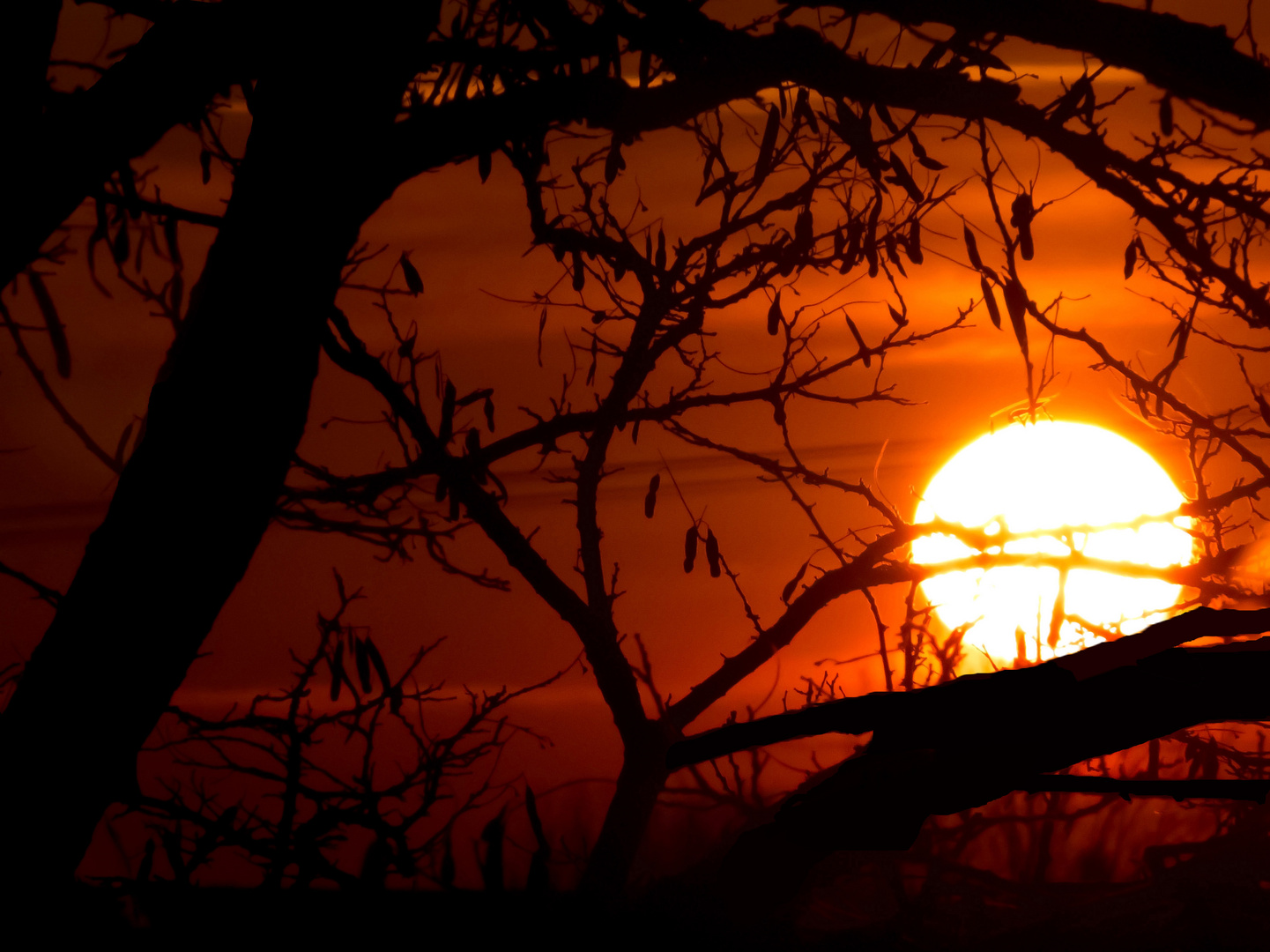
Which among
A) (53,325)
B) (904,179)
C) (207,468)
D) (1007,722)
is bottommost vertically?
(1007,722)

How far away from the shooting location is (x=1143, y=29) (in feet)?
7.10

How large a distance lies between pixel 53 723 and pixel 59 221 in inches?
52.8

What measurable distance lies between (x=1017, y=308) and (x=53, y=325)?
306 cm

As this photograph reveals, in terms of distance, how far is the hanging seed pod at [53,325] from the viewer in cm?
343

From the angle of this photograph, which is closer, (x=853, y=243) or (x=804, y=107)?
(x=804, y=107)

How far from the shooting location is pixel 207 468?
2.17 meters

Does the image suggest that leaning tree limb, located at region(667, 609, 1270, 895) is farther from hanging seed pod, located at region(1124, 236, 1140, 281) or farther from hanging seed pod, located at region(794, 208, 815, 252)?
hanging seed pod, located at region(794, 208, 815, 252)

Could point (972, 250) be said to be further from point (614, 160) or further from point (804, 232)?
point (804, 232)

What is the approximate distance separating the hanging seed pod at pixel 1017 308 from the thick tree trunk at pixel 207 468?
5.22 ft

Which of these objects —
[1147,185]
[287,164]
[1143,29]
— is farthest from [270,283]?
[1147,185]

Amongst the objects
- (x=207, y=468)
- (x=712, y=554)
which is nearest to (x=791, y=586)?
(x=712, y=554)

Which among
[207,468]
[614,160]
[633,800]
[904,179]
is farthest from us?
[633,800]

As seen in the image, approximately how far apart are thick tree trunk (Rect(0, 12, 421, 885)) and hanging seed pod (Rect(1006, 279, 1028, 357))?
1.59 metres

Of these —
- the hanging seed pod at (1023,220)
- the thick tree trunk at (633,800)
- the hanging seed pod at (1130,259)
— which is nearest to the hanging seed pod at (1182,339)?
the hanging seed pod at (1130,259)
